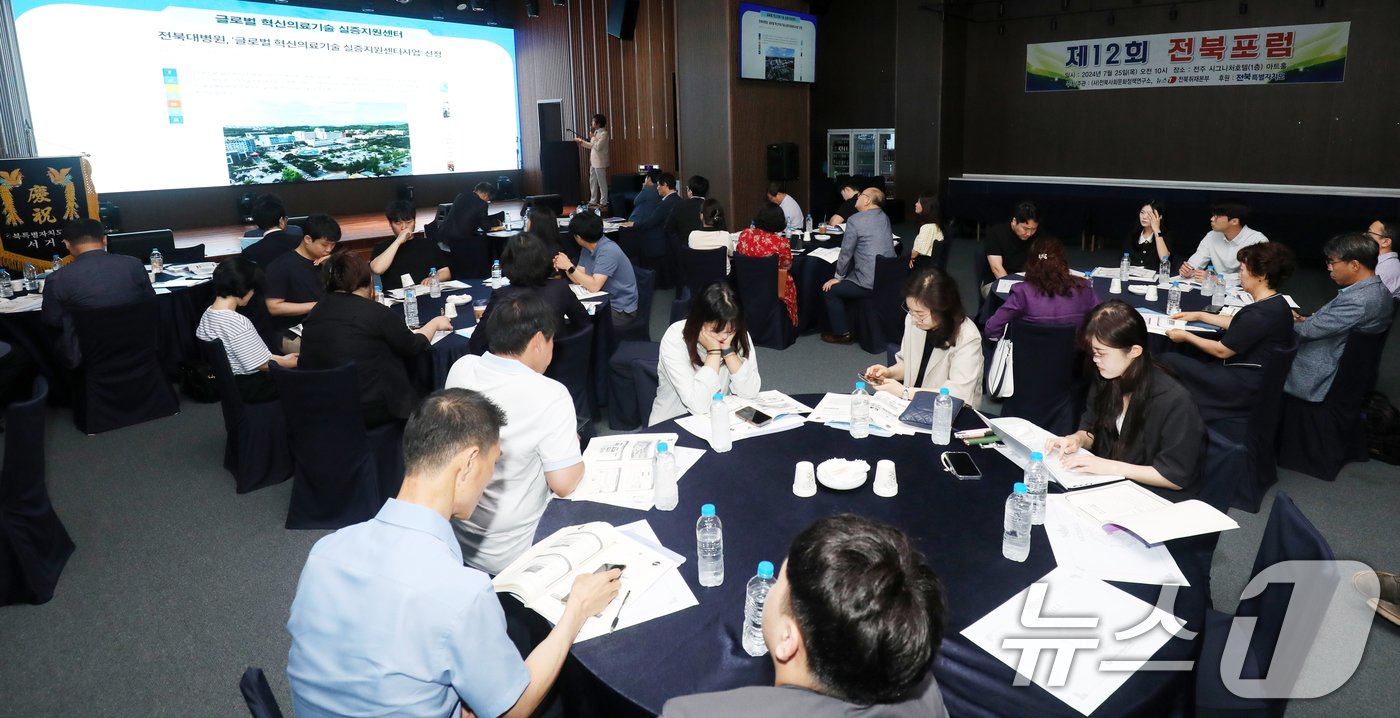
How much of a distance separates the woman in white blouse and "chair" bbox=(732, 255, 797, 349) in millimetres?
2991

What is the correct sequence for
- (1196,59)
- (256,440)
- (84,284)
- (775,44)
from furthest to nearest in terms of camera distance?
(1196,59)
(775,44)
(84,284)
(256,440)

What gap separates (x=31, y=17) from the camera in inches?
383

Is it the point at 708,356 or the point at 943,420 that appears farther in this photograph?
the point at 708,356

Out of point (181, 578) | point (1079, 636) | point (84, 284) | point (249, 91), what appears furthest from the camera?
point (249, 91)

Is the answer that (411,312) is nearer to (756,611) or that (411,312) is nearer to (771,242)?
(771,242)

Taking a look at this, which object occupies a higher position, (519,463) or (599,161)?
(599,161)

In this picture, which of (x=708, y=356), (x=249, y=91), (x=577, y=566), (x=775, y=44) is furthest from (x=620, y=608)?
(x=249, y=91)

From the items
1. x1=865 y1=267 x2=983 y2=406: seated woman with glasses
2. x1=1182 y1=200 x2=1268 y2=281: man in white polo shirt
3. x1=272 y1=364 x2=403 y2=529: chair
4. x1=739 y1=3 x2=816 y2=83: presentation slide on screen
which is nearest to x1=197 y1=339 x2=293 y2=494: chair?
Result: x1=272 y1=364 x2=403 y2=529: chair

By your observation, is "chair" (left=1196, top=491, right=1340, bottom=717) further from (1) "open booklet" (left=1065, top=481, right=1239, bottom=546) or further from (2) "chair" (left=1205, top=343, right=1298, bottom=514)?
(2) "chair" (left=1205, top=343, right=1298, bottom=514)

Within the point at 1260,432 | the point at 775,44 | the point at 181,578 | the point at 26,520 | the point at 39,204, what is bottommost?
the point at 181,578

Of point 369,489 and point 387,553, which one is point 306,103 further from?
point 387,553

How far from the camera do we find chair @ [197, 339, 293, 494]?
14.4ft

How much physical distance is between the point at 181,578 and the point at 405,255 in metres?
2.73

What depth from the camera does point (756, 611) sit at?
A: 1.85 metres
